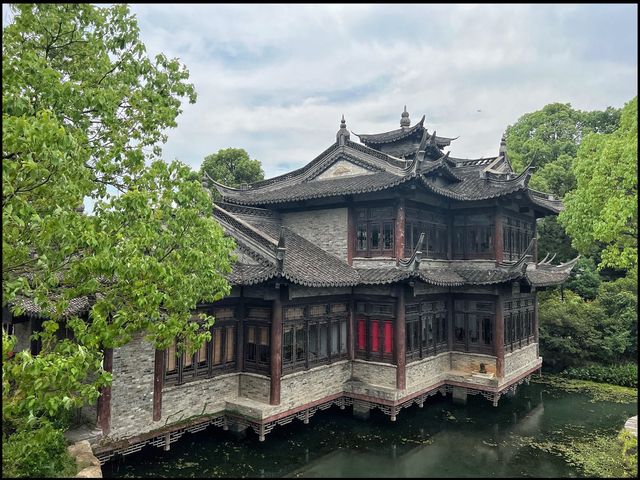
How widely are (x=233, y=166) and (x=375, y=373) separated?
23.0 metres

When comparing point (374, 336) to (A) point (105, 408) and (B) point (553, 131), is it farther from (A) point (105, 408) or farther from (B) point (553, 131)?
(B) point (553, 131)

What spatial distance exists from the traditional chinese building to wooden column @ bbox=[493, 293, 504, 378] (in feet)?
0.12

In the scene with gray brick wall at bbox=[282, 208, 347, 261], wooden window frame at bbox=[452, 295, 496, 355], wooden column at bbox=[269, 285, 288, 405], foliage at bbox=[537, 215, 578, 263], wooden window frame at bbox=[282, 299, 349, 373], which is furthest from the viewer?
foliage at bbox=[537, 215, 578, 263]

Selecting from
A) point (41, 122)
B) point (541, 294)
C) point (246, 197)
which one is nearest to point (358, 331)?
point (246, 197)

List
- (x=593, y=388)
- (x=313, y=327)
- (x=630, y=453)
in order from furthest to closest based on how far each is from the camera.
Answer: (x=593, y=388) → (x=313, y=327) → (x=630, y=453)

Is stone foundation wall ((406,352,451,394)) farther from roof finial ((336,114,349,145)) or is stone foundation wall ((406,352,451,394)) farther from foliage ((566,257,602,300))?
foliage ((566,257,602,300))

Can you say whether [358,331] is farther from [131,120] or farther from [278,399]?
[131,120]

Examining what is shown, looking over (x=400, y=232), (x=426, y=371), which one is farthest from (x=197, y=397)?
(x=400, y=232)

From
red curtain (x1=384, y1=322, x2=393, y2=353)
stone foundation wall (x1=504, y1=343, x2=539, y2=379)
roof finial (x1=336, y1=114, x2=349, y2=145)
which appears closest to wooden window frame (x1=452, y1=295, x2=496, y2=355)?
stone foundation wall (x1=504, y1=343, x2=539, y2=379)

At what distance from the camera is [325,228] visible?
51.1ft

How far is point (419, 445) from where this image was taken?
37.9ft

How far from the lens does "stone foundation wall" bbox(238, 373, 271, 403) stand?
39.3ft

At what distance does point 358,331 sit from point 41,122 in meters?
10.8

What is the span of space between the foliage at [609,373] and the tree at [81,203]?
1726 cm
